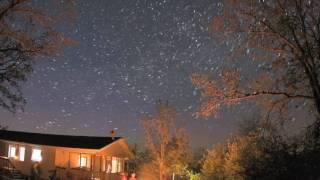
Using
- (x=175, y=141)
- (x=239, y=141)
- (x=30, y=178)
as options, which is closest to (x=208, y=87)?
(x=239, y=141)

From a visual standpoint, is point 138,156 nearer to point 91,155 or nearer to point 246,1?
point 91,155

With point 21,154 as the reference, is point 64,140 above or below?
above

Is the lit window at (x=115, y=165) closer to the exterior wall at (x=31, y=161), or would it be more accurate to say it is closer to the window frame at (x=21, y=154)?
the exterior wall at (x=31, y=161)

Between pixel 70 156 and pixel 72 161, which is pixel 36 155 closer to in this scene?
pixel 70 156

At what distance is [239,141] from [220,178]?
576cm

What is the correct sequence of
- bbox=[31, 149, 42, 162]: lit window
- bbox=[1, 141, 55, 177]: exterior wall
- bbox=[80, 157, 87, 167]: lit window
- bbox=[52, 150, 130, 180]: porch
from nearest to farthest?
bbox=[52, 150, 130, 180]: porch < bbox=[1, 141, 55, 177]: exterior wall < bbox=[80, 157, 87, 167]: lit window < bbox=[31, 149, 42, 162]: lit window

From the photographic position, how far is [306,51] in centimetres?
1583

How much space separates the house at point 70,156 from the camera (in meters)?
40.1

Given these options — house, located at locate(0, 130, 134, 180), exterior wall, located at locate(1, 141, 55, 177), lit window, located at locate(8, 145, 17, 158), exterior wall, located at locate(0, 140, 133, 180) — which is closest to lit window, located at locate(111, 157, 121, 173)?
house, located at locate(0, 130, 134, 180)

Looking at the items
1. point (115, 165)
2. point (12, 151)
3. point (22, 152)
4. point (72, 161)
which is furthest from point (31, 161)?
point (115, 165)

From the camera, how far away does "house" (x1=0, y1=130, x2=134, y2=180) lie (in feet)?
132

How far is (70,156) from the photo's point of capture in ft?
137

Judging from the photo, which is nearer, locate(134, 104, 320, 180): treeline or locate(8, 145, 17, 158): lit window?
locate(134, 104, 320, 180): treeline

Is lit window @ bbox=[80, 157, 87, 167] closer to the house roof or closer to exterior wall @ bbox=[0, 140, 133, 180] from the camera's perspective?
exterior wall @ bbox=[0, 140, 133, 180]
